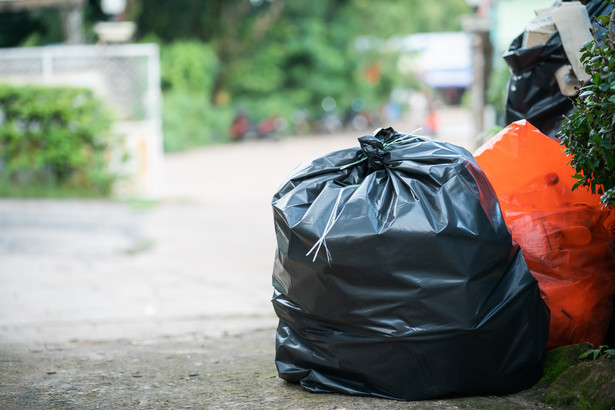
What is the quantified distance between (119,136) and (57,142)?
0.86 meters

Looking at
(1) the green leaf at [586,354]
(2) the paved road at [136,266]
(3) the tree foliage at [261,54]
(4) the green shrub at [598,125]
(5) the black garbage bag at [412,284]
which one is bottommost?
(2) the paved road at [136,266]

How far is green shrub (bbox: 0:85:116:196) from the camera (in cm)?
1012

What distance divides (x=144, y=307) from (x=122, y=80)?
6.29 m

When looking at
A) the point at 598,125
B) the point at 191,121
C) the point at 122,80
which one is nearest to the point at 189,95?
the point at 191,121

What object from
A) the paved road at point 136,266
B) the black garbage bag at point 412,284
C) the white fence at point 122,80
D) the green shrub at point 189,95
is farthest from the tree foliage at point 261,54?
the black garbage bag at point 412,284

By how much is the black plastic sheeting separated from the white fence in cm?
803

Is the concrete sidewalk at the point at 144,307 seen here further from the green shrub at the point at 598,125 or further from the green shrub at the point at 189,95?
the green shrub at the point at 189,95

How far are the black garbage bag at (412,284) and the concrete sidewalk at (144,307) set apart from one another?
119 mm

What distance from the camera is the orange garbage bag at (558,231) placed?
2902 mm

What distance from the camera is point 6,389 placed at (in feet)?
9.83

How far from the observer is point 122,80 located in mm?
10789

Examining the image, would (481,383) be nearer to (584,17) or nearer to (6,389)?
(584,17)

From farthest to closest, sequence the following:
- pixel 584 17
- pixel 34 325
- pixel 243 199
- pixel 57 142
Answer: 1. pixel 243 199
2. pixel 57 142
3. pixel 34 325
4. pixel 584 17

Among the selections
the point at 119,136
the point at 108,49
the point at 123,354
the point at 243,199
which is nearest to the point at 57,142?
the point at 119,136
